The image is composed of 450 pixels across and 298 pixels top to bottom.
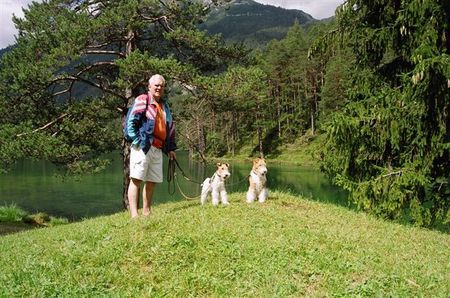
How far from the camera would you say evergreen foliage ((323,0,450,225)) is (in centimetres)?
1091

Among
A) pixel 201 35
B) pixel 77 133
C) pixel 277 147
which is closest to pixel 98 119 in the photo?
pixel 77 133

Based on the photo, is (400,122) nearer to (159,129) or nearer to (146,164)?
(159,129)

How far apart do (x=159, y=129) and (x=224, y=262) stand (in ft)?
10.9

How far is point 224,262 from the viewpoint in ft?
19.7

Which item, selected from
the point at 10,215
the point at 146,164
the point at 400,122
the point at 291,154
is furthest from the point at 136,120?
the point at 291,154

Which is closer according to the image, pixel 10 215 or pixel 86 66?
pixel 86 66

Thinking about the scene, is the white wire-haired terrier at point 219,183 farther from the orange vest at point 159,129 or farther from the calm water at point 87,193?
the calm water at point 87,193

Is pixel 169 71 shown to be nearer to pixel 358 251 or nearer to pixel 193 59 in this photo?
pixel 193 59

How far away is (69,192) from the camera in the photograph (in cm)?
3600

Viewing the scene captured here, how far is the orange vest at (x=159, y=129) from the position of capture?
832 centimetres

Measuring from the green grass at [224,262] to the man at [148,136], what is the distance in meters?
0.86

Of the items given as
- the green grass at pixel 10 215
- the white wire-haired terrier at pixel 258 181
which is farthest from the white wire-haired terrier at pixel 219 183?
the green grass at pixel 10 215

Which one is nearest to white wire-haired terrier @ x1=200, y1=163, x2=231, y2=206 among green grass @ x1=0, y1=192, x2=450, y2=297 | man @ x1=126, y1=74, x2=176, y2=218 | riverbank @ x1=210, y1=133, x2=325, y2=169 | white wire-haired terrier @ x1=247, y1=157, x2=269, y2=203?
white wire-haired terrier @ x1=247, y1=157, x2=269, y2=203

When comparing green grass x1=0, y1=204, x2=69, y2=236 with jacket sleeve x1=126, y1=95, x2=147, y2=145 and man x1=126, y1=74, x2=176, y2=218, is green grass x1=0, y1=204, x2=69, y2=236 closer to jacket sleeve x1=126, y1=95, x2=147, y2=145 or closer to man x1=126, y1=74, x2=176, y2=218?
man x1=126, y1=74, x2=176, y2=218
